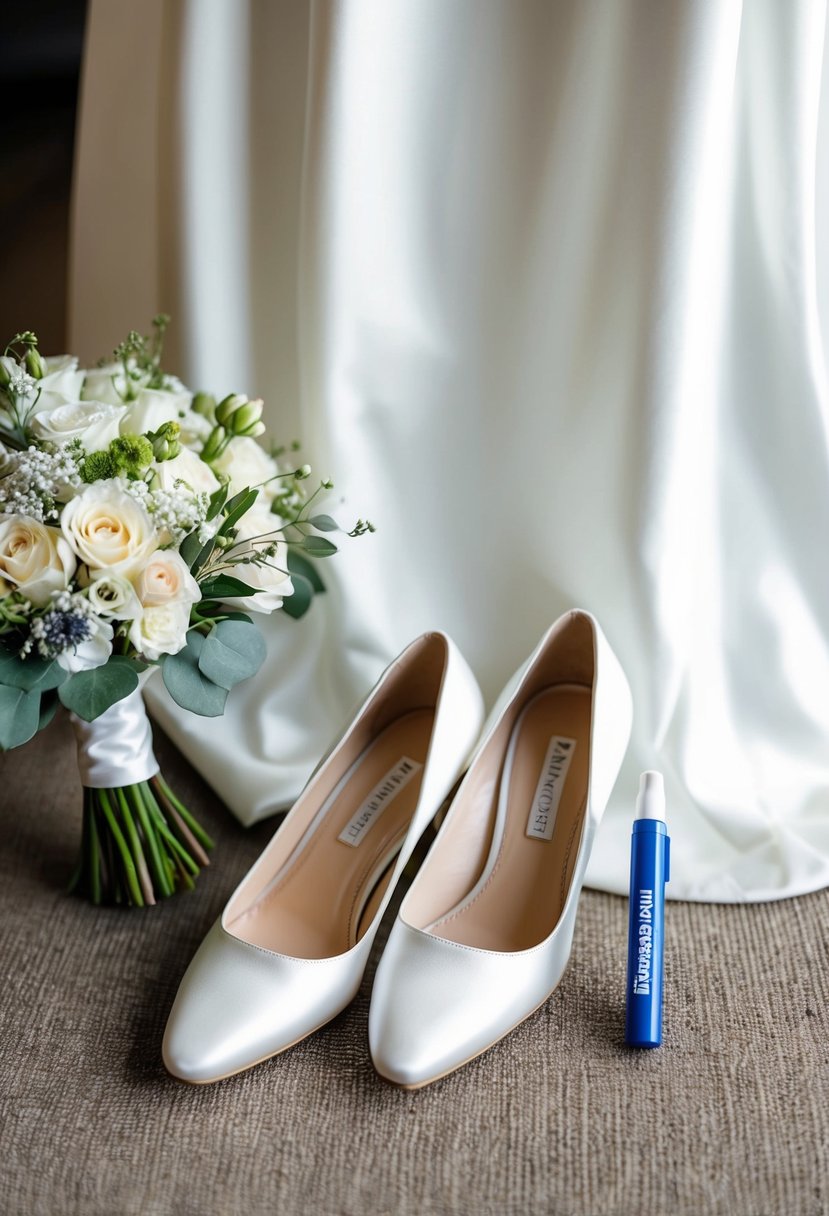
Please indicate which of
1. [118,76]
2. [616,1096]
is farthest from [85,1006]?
[118,76]

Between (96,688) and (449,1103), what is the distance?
17.4 inches

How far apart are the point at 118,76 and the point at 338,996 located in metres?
1.11

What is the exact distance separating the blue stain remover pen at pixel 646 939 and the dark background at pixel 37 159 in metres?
1.25

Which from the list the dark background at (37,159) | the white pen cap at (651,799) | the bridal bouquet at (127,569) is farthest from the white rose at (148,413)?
the dark background at (37,159)

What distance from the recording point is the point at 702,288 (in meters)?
0.95

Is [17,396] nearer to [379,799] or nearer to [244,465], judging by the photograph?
[244,465]

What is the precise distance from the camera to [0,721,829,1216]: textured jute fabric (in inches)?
29.7

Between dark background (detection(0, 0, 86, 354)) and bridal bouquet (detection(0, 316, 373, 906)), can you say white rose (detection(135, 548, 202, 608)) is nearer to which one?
bridal bouquet (detection(0, 316, 373, 906))

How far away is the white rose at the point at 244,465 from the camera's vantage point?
1000mm

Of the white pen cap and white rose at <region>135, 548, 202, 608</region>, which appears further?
the white pen cap

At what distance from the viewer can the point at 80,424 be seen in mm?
850

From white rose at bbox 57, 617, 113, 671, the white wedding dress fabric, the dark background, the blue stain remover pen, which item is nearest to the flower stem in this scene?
the white wedding dress fabric

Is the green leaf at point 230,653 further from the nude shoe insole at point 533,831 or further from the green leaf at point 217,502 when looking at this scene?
the nude shoe insole at point 533,831

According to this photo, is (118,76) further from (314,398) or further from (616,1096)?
(616,1096)
